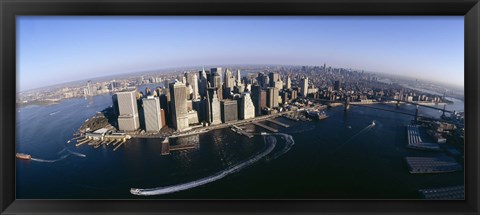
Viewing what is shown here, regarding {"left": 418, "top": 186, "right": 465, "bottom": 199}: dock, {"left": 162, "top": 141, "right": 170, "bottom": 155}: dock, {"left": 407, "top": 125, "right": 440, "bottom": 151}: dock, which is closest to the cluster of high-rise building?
{"left": 162, "top": 141, "right": 170, "bottom": 155}: dock

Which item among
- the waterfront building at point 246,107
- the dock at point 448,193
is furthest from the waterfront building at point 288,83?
the dock at point 448,193

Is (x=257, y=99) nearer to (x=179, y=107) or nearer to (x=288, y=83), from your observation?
(x=288, y=83)

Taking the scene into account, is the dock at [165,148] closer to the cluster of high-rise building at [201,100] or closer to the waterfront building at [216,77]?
the cluster of high-rise building at [201,100]

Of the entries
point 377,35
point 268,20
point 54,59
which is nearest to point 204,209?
point 268,20

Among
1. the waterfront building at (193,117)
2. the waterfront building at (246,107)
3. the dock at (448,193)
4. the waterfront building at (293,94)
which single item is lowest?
the dock at (448,193)

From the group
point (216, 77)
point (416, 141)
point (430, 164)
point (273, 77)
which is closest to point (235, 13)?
point (216, 77)

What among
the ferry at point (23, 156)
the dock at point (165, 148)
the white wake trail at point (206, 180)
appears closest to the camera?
the ferry at point (23, 156)

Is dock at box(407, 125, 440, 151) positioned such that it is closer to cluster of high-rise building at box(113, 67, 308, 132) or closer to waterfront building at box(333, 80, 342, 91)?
waterfront building at box(333, 80, 342, 91)
